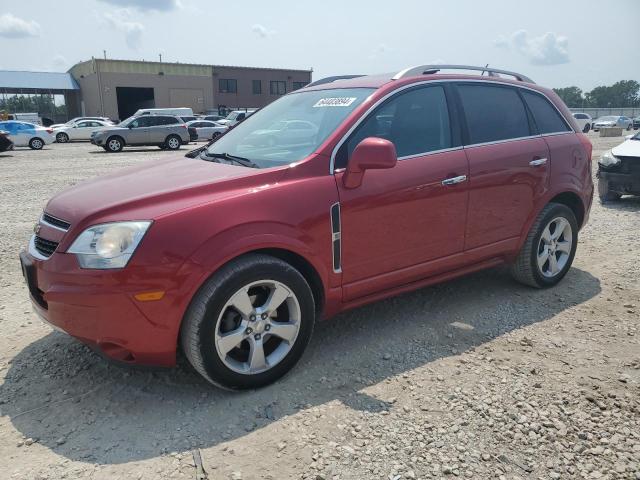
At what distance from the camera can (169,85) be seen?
185 feet

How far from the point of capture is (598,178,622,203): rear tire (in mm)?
8727

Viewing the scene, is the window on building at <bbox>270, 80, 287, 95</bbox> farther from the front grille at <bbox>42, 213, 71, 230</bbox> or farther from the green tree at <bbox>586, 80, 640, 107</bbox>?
the green tree at <bbox>586, 80, 640, 107</bbox>

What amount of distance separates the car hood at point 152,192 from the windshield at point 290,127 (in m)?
0.29

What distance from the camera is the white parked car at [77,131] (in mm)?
30750

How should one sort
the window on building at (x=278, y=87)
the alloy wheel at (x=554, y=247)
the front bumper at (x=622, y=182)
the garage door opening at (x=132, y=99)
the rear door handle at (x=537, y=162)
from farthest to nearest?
the window on building at (x=278, y=87), the garage door opening at (x=132, y=99), the front bumper at (x=622, y=182), the alloy wheel at (x=554, y=247), the rear door handle at (x=537, y=162)

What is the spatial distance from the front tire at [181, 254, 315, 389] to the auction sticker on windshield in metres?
1.31

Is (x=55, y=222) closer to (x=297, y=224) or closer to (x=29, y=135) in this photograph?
(x=297, y=224)

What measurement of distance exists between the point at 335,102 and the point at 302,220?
3.69ft

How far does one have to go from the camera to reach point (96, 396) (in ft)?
9.85

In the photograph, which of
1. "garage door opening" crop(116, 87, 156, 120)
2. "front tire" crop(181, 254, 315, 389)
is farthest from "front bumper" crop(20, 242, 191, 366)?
"garage door opening" crop(116, 87, 156, 120)

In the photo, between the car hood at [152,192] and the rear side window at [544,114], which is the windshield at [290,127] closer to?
the car hood at [152,192]

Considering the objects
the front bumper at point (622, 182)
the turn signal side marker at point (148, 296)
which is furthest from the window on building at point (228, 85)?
the turn signal side marker at point (148, 296)

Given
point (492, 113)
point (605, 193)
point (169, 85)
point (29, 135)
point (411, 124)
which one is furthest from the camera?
point (169, 85)

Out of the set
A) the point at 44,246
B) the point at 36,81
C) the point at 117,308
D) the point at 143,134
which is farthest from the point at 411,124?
the point at 36,81
